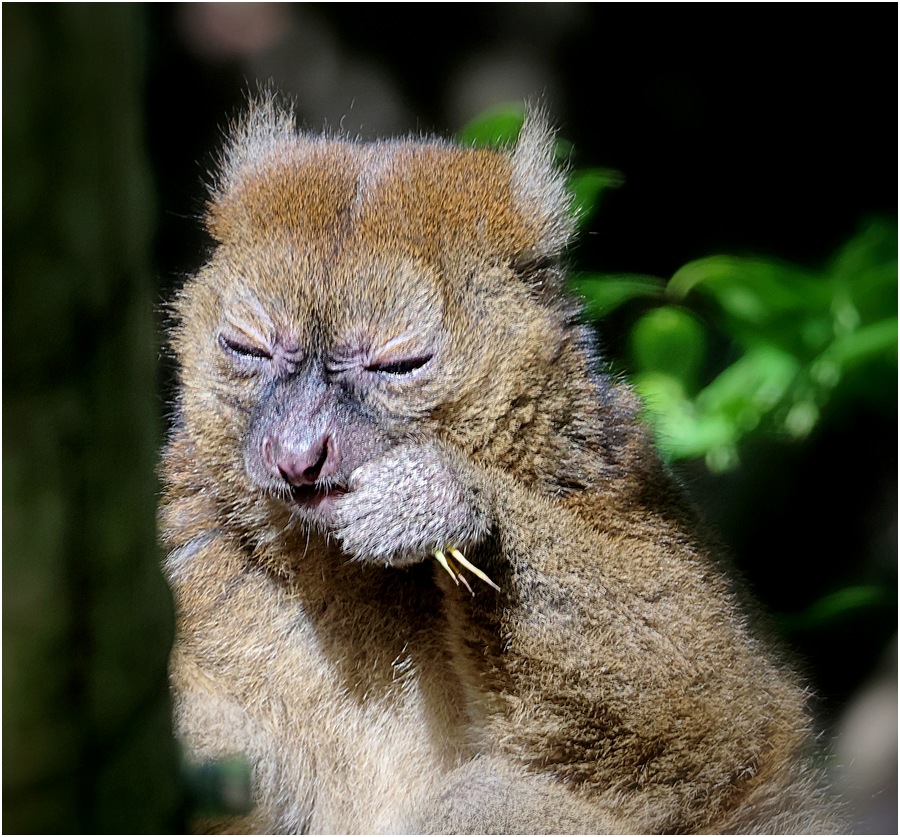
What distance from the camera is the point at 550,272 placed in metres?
3.09

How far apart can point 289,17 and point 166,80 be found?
819mm

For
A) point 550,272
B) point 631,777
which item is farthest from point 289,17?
point 631,777

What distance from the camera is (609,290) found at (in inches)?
155

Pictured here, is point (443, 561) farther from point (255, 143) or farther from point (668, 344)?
point (668, 344)

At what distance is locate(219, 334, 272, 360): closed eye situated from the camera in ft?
9.20

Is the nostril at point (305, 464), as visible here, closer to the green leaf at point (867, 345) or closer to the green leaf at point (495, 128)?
the green leaf at point (495, 128)

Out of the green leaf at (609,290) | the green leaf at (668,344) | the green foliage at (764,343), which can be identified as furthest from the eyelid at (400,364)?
the green leaf at (668,344)

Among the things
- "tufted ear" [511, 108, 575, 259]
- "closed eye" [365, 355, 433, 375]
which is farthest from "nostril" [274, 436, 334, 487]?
"tufted ear" [511, 108, 575, 259]

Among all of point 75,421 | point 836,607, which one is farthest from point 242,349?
point 836,607

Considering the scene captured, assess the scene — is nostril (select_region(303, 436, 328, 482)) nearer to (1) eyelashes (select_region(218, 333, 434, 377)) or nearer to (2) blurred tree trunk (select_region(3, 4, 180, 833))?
(1) eyelashes (select_region(218, 333, 434, 377))

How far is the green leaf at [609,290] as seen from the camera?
136 inches

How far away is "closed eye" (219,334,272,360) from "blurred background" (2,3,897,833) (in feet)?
0.74

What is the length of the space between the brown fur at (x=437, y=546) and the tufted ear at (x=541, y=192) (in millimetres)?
13

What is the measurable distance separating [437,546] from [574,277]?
122 cm
